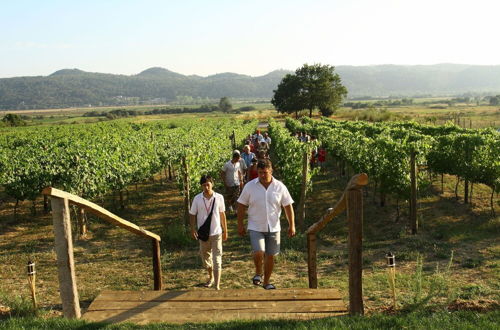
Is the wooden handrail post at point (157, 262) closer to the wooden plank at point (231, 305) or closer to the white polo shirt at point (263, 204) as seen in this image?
the wooden plank at point (231, 305)

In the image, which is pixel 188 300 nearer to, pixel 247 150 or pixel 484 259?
pixel 484 259

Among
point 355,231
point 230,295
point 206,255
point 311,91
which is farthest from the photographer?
point 311,91

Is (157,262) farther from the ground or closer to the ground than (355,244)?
closer to the ground

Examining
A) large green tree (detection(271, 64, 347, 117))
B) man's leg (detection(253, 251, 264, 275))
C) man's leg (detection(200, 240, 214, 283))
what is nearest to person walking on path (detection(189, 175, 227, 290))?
man's leg (detection(200, 240, 214, 283))

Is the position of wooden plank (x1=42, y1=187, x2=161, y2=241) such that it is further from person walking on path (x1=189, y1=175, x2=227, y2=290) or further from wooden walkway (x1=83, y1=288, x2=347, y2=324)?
wooden walkway (x1=83, y1=288, x2=347, y2=324)

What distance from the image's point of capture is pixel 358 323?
4.07 m

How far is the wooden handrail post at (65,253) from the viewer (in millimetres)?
4328

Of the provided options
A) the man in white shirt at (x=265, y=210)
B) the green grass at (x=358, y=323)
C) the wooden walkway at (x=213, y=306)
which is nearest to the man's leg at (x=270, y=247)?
the man in white shirt at (x=265, y=210)

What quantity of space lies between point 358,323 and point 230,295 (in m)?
1.57

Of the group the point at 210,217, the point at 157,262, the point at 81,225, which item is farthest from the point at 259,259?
the point at 81,225

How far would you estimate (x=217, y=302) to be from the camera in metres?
4.80

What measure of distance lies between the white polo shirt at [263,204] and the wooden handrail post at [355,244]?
130 centimetres

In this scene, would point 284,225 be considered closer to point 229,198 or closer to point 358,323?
point 229,198

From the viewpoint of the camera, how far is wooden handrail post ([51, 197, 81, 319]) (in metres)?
4.33
